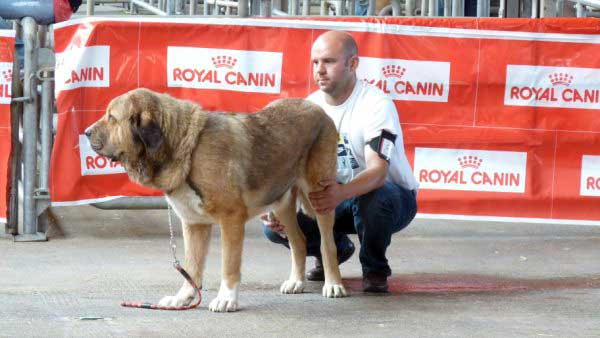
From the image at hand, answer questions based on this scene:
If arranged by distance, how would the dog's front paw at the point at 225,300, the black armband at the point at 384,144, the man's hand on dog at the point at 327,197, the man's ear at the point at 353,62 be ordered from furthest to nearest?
1. the man's ear at the point at 353,62
2. the black armband at the point at 384,144
3. the man's hand on dog at the point at 327,197
4. the dog's front paw at the point at 225,300

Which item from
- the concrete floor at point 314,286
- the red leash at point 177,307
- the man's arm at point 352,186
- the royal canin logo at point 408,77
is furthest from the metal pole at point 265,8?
the red leash at point 177,307

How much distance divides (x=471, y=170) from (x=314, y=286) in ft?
7.05

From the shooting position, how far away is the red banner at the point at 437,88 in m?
8.56

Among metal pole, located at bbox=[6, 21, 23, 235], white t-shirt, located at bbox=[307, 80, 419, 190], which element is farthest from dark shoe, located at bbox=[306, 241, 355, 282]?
metal pole, located at bbox=[6, 21, 23, 235]

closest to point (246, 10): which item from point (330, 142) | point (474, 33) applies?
point (474, 33)

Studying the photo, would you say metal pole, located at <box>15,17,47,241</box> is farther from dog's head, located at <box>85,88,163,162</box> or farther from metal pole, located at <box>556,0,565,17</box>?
metal pole, located at <box>556,0,565,17</box>

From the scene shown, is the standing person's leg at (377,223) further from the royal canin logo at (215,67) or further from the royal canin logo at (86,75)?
the royal canin logo at (86,75)

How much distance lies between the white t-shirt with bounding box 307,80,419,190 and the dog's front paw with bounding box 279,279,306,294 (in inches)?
24.3

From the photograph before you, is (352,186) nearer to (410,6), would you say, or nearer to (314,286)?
(314,286)

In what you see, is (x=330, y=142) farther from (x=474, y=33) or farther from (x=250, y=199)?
(x=474, y=33)

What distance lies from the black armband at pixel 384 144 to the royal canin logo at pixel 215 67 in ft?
6.99

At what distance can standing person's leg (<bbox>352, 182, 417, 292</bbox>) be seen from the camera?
6.82 metres

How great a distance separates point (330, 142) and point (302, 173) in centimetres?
22

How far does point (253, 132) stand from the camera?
6.34 meters
